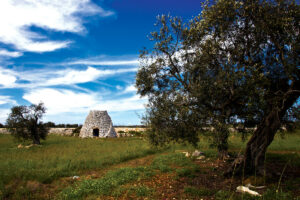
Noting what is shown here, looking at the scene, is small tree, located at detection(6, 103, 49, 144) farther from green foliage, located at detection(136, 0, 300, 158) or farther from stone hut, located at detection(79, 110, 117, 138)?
green foliage, located at detection(136, 0, 300, 158)

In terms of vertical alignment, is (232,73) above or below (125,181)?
above

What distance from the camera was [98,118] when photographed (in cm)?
4934

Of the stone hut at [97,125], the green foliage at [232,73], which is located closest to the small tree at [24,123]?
the stone hut at [97,125]

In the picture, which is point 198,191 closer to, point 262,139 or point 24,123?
point 262,139

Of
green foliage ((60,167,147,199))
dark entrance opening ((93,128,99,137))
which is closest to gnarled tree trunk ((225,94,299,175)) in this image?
green foliage ((60,167,147,199))

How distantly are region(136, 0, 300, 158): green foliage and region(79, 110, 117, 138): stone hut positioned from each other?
1465 inches

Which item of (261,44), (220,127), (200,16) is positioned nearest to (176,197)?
(220,127)

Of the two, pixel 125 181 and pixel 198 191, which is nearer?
pixel 198 191

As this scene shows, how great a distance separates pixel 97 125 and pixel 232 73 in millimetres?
42214

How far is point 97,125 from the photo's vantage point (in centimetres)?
4888

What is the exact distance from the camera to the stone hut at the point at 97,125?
4859 centimetres

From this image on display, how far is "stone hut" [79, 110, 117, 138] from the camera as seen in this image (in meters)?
48.6

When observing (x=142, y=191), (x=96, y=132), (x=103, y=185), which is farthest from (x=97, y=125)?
(x=142, y=191)

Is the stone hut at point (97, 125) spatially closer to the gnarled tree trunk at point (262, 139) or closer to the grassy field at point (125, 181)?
the grassy field at point (125, 181)
